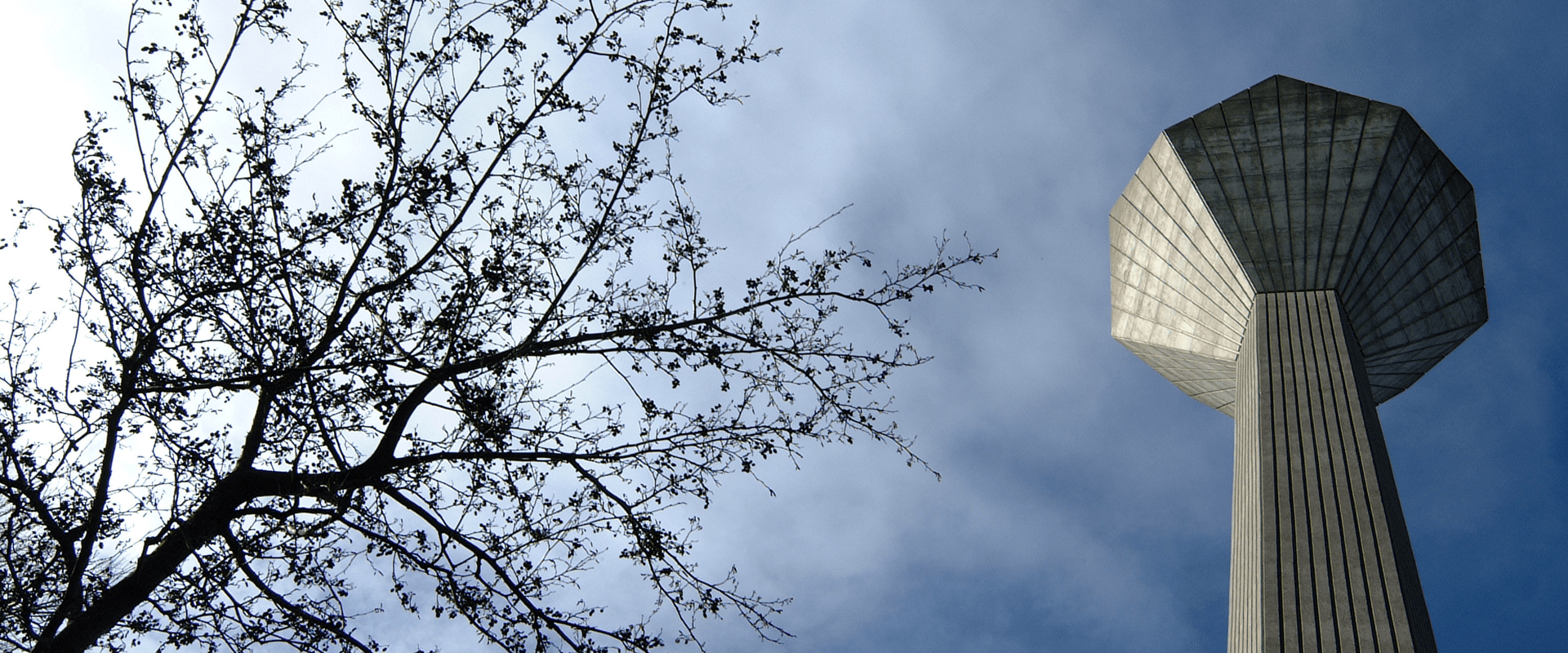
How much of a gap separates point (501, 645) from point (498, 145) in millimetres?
3456

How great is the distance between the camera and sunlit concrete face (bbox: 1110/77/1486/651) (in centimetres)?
1361

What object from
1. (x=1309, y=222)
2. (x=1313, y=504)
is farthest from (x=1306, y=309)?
(x=1313, y=504)

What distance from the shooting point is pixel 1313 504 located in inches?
570

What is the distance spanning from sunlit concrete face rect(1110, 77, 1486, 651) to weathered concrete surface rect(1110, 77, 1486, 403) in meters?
0.04

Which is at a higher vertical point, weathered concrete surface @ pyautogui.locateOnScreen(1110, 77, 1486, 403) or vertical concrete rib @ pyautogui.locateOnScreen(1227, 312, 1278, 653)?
weathered concrete surface @ pyautogui.locateOnScreen(1110, 77, 1486, 403)

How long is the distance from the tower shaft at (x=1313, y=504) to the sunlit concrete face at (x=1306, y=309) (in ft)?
0.10

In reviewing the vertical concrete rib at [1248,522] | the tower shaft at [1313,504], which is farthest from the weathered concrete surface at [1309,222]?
the vertical concrete rib at [1248,522]

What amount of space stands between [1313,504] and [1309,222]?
7339mm

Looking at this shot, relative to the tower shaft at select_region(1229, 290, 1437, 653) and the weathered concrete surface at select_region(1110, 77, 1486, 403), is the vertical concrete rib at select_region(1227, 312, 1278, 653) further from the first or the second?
the weathered concrete surface at select_region(1110, 77, 1486, 403)

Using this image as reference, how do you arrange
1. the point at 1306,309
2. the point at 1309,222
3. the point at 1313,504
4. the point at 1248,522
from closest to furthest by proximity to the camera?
the point at 1313,504 < the point at 1248,522 < the point at 1306,309 < the point at 1309,222

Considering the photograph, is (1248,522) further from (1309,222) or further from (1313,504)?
(1309,222)

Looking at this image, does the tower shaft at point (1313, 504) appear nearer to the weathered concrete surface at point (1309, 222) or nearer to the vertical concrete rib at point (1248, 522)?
the vertical concrete rib at point (1248, 522)

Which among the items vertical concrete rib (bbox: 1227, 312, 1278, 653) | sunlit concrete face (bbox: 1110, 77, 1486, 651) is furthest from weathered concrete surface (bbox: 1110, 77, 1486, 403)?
vertical concrete rib (bbox: 1227, 312, 1278, 653)

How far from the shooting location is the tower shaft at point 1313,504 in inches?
510
